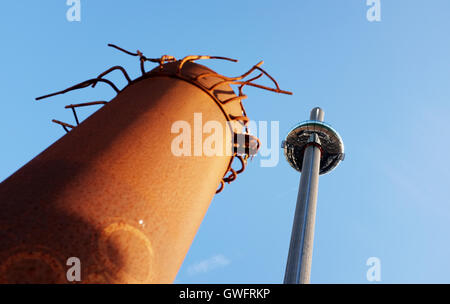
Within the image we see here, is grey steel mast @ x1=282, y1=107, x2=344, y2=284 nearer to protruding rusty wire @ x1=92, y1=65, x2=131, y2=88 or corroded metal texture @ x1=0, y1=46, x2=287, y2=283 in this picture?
protruding rusty wire @ x1=92, y1=65, x2=131, y2=88

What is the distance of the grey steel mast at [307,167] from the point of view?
30.8m

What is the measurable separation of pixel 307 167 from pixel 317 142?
4381mm

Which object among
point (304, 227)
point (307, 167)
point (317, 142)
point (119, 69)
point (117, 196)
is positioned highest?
point (317, 142)

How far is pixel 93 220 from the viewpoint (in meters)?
1.45

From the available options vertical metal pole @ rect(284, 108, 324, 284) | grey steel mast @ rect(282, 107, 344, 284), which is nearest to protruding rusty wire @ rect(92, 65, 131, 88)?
vertical metal pole @ rect(284, 108, 324, 284)

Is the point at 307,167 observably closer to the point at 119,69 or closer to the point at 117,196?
the point at 119,69

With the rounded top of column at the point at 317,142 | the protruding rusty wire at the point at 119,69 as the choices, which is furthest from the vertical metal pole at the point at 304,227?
the protruding rusty wire at the point at 119,69

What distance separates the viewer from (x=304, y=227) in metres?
33.2

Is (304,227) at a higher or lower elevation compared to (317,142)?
lower

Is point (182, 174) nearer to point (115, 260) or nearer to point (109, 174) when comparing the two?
point (109, 174)

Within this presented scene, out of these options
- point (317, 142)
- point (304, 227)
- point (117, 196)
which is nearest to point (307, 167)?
point (317, 142)

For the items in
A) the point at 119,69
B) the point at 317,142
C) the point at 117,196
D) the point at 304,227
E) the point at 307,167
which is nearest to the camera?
the point at 117,196

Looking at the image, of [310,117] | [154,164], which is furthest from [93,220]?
[310,117]
